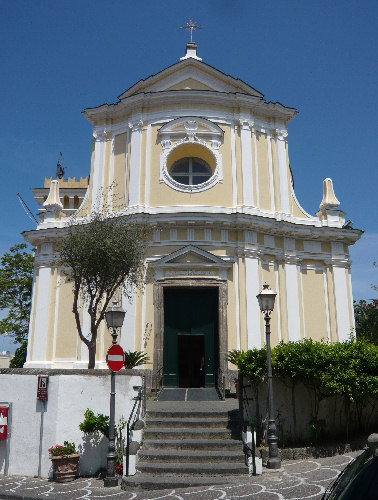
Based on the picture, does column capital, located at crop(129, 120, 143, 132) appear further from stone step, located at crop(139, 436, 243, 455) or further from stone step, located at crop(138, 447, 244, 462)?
stone step, located at crop(138, 447, 244, 462)

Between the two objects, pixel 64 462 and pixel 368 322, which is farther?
pixel 368 322

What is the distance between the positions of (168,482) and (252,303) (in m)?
8.64

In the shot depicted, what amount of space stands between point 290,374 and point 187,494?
3.88 metres

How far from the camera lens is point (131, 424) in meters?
10.8

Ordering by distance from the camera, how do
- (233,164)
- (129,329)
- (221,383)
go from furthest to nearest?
(233,164)
(129,329)
(221,383)

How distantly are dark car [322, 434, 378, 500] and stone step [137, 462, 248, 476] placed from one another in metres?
5.59

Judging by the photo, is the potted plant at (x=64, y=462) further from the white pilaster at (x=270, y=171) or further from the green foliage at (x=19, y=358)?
the green foliage at (x=19, y=358)

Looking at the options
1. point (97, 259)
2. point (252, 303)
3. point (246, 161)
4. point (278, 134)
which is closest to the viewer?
point (97, 259)

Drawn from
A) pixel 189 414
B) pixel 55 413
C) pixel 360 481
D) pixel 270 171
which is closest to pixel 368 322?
pixel 270 171

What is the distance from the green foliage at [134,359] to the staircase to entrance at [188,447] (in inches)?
91.7

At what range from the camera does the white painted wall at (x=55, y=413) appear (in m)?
10.5

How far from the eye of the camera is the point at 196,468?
372 inches

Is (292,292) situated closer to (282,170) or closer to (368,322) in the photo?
(282,170)

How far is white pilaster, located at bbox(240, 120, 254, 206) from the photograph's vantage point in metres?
18.0
